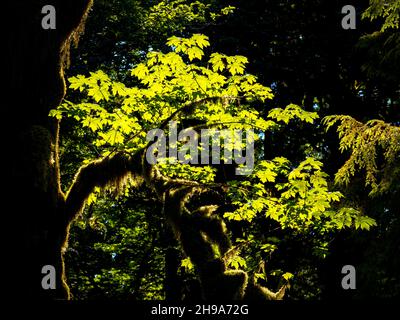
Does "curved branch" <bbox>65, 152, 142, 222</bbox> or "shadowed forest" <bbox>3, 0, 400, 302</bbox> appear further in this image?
A: "curved branch" <bbox>65, 152, 142, 222</bbox>

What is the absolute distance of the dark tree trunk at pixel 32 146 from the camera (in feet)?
19.1

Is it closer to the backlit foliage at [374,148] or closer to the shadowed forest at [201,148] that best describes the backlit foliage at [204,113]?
the shadowed forest at [201,148]

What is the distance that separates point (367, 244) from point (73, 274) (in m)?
10.7

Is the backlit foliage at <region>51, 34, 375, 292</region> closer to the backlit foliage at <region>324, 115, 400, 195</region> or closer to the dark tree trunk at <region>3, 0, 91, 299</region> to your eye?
the dark tree trunk at <region>3, 0, 91, 299</region>

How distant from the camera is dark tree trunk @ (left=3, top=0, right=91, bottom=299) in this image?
582 cm

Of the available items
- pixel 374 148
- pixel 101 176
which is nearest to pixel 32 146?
pixel 101 176

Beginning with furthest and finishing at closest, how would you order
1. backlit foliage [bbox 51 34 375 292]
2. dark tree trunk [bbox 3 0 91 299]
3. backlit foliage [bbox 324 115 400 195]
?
backlit foliage [bbox 324 115 400 195], backlit foliage [bbox 51 34 375 292], dark tree trunk [bbox 3 0 91 299]

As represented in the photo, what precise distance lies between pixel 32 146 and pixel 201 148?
3.82 meters

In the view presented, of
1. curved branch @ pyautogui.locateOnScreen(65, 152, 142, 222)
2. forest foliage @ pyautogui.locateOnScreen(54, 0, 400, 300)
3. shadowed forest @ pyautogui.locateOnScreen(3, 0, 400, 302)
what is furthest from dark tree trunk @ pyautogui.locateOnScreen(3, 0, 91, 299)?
forest foliage @ pyautogui.locateOnScreen(54, 0, 400, 300)

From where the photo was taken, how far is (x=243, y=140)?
8.27m

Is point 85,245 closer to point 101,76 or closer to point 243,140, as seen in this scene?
point 243,140

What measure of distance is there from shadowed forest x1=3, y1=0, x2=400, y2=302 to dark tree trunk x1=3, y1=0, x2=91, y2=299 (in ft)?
0.07
